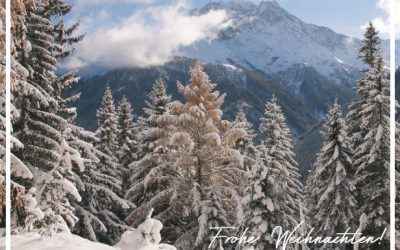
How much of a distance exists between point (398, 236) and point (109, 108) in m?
18.5

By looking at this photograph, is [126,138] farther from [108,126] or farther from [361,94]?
[361,94]

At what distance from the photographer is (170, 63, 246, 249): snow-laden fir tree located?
18.2 m

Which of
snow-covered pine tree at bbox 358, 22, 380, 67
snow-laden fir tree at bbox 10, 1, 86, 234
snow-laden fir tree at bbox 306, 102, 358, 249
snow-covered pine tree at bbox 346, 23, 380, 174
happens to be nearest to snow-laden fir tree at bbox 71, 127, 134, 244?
snow-laden fir tree at bbox 10, 1, 86, 234

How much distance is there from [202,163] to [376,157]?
6495 millimetres

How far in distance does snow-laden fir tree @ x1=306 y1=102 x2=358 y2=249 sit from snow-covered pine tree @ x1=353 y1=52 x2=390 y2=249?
0.94 meters

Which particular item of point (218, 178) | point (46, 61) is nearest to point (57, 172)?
point (46, 61)

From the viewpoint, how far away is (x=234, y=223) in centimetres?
1889

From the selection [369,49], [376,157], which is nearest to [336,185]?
[376,157]

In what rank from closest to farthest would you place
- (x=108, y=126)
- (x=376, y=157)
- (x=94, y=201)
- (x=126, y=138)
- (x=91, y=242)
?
(x=91, y=242) < (x=376, y=157) < (x=94, y=201) < (x=108, y=126) < (x=126, y=138)

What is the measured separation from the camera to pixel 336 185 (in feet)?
73.8

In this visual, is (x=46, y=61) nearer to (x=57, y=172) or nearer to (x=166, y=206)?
(x=57, y=172)

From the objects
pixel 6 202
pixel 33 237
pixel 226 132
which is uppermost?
pixel 226 132

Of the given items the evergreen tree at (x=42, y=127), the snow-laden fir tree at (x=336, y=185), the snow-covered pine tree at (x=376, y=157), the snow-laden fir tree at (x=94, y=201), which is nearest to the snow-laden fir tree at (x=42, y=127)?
the evergreen tree at (x=42, y=127)

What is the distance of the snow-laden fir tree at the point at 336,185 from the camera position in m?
22.1
